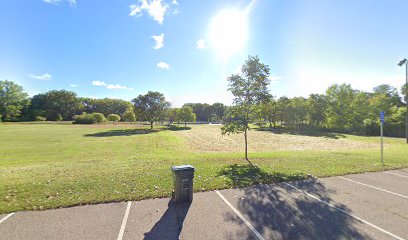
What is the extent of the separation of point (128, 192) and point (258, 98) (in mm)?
9009

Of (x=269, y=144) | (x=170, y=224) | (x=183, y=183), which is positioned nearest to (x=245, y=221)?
(x=170, y=224)

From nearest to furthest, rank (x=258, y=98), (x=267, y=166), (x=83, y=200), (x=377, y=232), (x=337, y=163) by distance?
(x=377, y=232) < (x=83, y=200) < (x=267, y=166) < (x=337, y=163) < (x=258, y=98)

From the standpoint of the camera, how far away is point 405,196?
7098mm

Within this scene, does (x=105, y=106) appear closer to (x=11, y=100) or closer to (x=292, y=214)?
(x=11, y=100)

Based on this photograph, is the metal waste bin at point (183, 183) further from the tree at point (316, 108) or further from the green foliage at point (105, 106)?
the green foliage at point (105, 106)

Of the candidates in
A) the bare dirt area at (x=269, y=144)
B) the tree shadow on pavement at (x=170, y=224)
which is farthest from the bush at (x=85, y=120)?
the tree shadow on pavement at (x=170, y=224)

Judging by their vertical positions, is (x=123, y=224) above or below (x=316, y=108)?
below

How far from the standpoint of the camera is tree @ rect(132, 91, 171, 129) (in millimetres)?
57188

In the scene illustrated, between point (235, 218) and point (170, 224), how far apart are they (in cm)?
167

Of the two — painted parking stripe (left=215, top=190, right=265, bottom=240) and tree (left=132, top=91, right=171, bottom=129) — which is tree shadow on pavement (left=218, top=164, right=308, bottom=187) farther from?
tree (left=132, top=91, right=171, bottom=129)

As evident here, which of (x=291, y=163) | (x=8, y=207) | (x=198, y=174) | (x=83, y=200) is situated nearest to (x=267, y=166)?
(x=291, y=163)

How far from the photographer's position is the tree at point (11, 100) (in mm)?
86562

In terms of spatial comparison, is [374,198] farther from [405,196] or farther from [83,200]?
[83,200]

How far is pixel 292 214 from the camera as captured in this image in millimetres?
5723
